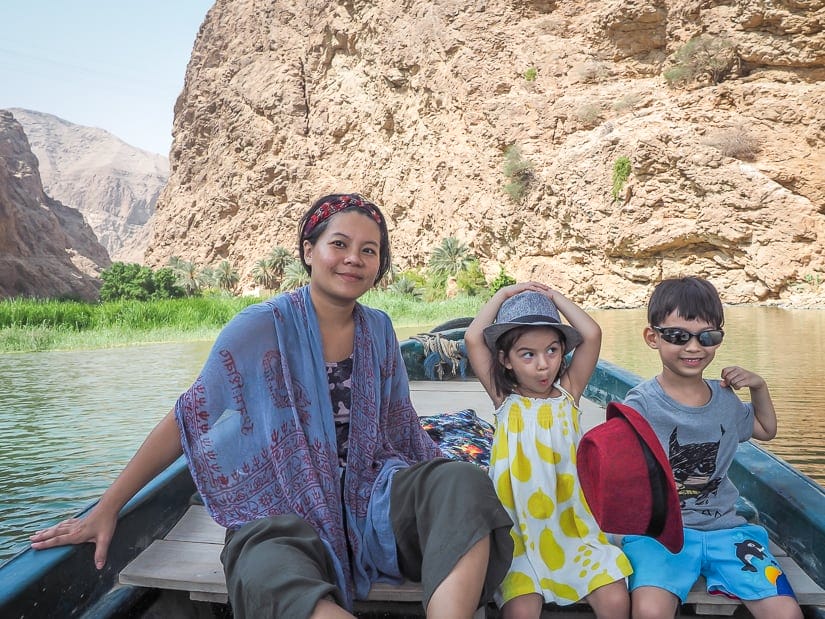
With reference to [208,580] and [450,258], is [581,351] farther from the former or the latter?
[450,258]

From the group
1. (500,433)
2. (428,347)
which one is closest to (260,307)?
(500,433)

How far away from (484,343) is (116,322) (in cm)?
1469

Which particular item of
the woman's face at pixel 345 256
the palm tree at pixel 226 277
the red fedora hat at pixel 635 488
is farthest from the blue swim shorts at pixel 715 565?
the palm tree at pixel 226 277

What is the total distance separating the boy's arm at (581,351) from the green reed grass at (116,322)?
473 inches

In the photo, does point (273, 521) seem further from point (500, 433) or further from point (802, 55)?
point (802, 55)

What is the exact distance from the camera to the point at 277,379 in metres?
1.37

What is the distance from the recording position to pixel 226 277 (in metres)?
31.7

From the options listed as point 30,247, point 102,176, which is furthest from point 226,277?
point 102,176

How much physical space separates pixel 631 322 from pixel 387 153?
1637 centimetres

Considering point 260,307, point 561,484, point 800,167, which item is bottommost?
point 561,484

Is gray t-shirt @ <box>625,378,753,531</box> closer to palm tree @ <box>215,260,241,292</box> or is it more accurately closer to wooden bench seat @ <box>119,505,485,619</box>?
wooden bench seat @ <box>119,505,485,619</box>

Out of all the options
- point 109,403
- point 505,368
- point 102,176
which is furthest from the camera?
point 102,176

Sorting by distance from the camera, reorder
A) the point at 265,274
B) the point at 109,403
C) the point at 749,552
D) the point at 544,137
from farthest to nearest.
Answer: the point at 265,274 < the point at 544,137 < the point at 109,403 < the point at 749,552

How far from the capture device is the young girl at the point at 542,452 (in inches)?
51.2
